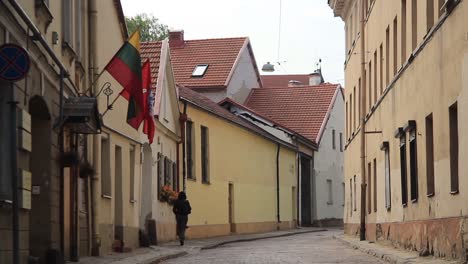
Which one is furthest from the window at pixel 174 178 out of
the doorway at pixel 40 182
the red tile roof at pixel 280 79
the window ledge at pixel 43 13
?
the red tile roof at pixel 280 79

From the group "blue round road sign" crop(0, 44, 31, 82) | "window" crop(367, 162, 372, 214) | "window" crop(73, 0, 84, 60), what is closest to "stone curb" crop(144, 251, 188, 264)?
"window" crop(73, 0, 84, 60)

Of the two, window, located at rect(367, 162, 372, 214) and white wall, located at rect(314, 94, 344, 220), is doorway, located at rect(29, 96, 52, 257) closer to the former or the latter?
window, located at rect(367, 162, 372, 214)

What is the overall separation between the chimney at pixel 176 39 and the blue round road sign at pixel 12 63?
46589 mm

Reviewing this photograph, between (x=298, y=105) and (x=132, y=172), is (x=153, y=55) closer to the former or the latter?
(x=132, y=172)

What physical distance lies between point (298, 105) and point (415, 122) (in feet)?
133

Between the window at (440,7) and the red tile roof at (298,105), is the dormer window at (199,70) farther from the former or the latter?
the window at (440,7)

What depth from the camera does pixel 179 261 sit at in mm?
20922

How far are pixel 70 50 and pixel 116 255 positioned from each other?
537 centimetres

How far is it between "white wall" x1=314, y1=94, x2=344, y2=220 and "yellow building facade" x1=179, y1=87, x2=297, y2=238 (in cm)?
560

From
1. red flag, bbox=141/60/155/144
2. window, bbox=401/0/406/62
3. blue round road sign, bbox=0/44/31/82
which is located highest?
window, bbox=401/0/406/62

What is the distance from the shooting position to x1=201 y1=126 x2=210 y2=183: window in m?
37.2

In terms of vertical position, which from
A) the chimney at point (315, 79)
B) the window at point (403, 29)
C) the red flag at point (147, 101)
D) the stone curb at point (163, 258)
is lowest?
the stone curb at point (163, 258)

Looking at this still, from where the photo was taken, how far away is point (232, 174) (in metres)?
41.3

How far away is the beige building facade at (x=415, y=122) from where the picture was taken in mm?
16141
